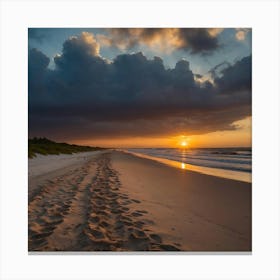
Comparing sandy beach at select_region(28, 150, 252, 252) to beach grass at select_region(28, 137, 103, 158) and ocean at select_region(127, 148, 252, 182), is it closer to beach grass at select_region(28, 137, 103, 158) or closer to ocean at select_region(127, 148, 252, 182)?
beach grass at select_region(28, 137, 103, 158)

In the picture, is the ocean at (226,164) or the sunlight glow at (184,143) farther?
the ocean at (226,164)

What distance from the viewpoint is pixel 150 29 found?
4781 mm

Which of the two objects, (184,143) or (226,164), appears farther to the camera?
(226,164)

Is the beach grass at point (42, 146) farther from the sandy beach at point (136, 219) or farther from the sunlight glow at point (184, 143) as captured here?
the sunlight glow at point (184, 143)

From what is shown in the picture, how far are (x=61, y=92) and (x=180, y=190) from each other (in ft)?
13.1

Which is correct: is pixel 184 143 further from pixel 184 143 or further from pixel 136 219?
pixel 136 219

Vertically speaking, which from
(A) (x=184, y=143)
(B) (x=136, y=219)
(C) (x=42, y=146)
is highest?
(A) (x=184, y=143)

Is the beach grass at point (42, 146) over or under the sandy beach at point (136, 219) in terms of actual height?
over

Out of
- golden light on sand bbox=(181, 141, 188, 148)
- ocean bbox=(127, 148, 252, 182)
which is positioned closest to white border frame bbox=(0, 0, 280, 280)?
ocean bbox=(127, 148, 252, 182)
